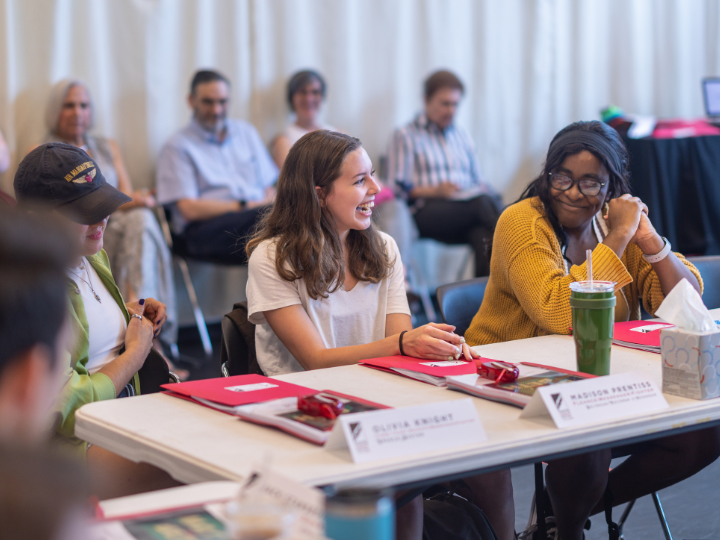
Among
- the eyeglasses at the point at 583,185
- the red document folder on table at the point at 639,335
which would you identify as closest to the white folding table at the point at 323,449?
the red document folder on table at the point at 639,335

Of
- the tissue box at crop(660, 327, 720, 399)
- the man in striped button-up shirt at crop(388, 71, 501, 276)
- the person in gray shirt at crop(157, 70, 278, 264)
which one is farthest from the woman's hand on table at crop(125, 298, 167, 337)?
the man in striped button-up shirt at crop(388, 71, 501, 276)

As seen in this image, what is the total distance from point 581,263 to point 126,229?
244 centimetres

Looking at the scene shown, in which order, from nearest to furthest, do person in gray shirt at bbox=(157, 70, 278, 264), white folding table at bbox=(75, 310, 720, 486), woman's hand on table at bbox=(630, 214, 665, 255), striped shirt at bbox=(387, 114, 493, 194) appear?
white folding table at bbox=(75, 310, 720, 486), woman's hand on table at bbox=(630, 214, 665, 255), person in gray shirt at bbox=(157, 70, 278, 264), striped shirt at bbox=(387, 114, 493, 194)

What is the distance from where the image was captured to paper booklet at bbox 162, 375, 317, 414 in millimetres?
1285

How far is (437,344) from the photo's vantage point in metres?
1.59

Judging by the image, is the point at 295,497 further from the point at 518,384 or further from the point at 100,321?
the point at 100,321

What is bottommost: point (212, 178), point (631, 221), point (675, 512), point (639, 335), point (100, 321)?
point (675, 512)

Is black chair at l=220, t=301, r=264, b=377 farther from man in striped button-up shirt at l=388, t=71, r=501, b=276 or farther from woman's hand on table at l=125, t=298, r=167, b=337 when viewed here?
man in striped button-up shirt at l=388, t=71, r=501, b=276

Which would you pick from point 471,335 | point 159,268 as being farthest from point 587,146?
point 159,268

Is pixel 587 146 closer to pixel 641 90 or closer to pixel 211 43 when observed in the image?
pixel 211 43

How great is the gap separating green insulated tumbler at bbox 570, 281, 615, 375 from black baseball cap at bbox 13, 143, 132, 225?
1075 millimetres

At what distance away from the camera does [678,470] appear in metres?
1.88

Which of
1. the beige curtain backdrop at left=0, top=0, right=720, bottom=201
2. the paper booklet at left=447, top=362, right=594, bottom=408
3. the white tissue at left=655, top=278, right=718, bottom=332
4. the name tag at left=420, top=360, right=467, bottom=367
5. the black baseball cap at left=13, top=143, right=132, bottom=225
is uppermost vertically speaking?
the beige curtain backdrop at left=0, top=0, right=720, bottom=201

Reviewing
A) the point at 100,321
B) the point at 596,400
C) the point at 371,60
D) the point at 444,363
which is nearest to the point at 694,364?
the point at 596,400
